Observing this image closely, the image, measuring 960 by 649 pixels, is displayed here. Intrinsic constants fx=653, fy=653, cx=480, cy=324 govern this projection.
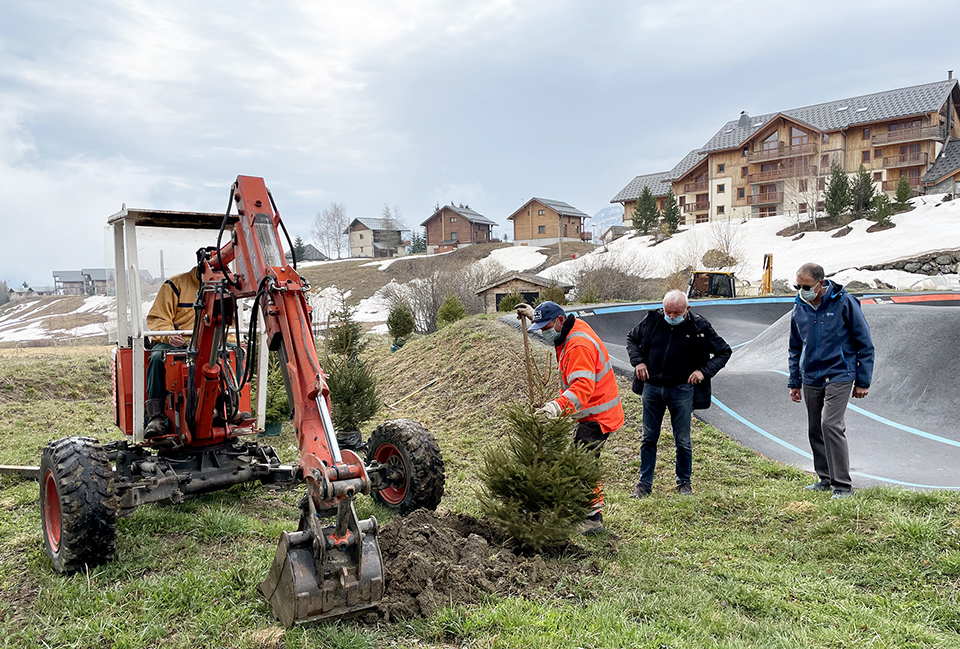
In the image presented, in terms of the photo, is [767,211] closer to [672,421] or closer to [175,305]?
[672,421]

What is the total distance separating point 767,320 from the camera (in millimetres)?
23281

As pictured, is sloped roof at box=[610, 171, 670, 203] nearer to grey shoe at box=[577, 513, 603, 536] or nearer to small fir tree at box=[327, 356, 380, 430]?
small fir tree at box=[327, 356, 380, 430]

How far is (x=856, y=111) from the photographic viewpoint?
179 feet

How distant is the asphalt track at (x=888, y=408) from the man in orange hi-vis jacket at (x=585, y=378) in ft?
10.3

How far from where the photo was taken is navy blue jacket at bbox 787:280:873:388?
613 cm

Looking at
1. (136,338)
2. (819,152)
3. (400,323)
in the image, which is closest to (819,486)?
(136,338)

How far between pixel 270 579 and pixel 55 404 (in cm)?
1181

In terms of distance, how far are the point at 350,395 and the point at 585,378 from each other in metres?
5.77

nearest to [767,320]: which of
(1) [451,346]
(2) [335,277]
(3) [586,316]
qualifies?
(3) [586,316]

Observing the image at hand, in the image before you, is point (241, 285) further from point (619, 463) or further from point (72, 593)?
point (619, 463)

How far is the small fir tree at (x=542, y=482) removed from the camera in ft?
15.9

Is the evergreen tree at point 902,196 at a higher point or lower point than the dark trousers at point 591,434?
higher

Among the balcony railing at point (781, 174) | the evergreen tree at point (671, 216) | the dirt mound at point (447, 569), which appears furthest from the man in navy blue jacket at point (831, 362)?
the balcony railing at point (781, 174)

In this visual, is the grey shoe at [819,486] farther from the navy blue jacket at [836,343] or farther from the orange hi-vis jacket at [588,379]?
the orange hi-vis jacket at [588,379]
